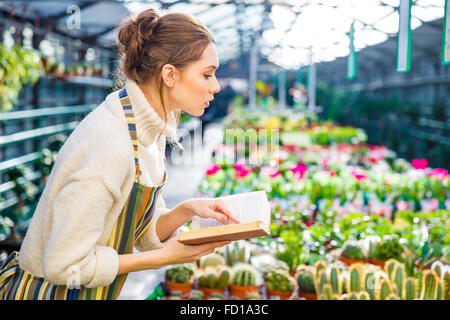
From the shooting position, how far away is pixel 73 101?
849cm

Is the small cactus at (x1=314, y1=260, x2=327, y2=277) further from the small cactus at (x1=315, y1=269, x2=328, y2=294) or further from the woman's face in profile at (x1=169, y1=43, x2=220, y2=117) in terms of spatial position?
the woman's face in profile at (x1=169, y1=43, x2=220, y2=117)

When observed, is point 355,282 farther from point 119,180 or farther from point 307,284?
point 119,180

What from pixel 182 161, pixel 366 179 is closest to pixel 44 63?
pixel 366 179

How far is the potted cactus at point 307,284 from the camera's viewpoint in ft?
7.50

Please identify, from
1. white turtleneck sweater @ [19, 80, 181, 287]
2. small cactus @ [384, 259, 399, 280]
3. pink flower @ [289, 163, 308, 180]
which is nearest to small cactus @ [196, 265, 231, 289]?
small cactus @ [384, 259, 399, 280]

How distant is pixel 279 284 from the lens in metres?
2.32

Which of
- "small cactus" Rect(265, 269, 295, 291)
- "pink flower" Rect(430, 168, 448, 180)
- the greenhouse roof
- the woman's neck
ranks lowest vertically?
"small cactus" Rect(265, 269, 295, 291)

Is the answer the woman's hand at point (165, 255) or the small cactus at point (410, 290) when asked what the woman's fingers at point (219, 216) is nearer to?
the woman's hand at point (165, 255)

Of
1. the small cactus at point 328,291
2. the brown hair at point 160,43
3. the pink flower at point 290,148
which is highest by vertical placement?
the brown hair at point 160,43

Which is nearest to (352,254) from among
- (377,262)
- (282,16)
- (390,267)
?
(377,262)

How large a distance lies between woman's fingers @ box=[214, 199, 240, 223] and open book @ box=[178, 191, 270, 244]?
0.01 metres

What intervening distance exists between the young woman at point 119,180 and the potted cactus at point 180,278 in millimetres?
1098

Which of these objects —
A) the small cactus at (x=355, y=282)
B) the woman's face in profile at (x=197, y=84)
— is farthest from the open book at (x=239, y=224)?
the small cactus at (x=355, y=282)

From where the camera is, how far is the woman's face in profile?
3.86 feet
